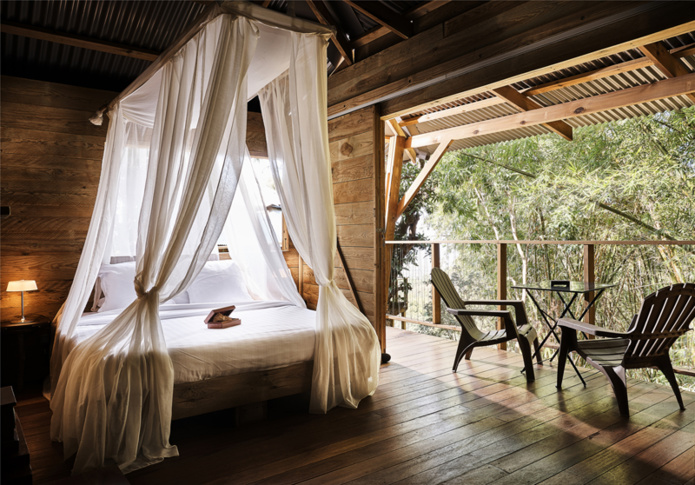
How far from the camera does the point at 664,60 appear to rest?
3.51 meters

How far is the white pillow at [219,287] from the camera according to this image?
14.0 feet

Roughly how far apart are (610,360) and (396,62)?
2.77 m

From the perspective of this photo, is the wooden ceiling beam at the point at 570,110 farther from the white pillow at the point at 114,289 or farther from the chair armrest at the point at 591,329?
the white pillow at the point at 114,289

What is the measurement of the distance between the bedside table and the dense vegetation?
15.9 feet

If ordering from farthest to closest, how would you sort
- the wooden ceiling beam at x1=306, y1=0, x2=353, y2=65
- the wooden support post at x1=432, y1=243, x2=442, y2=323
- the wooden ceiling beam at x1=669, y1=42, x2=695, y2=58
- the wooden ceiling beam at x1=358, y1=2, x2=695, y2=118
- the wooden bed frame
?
the wooden support post at x1=432, y1=243, x2=442, y2=323, the wooden ceiling beam at x1=306, y1=0, x2=353, y2=65, the wooden ceiling beam at x1=669, y1=42, x2=695, y2=58, the wooden bed frame, the wooden ceiling beam at x1=358, y1=2, x2=695, y2=118

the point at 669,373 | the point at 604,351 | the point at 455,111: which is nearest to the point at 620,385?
the point at 604,351

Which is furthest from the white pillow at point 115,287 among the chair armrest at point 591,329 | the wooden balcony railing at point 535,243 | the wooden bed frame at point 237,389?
the chair armrest at point 591,329

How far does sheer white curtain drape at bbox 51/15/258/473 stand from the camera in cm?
237

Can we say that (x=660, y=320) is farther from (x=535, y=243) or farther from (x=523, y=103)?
(x=523, y=103)

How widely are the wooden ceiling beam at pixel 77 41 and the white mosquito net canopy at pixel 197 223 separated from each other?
28.3 inches

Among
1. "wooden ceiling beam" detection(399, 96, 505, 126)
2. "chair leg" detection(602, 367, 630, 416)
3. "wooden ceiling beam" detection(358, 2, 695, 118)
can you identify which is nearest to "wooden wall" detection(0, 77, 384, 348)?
"wooden ceiling beam" detection(358, 2, 695, 118)

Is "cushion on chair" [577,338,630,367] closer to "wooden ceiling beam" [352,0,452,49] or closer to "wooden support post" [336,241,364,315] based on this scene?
"wooden support post" [336,241,364,315]

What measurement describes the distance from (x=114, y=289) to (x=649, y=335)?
405cm

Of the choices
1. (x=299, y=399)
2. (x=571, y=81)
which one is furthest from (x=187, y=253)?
(x=571, y=81)
